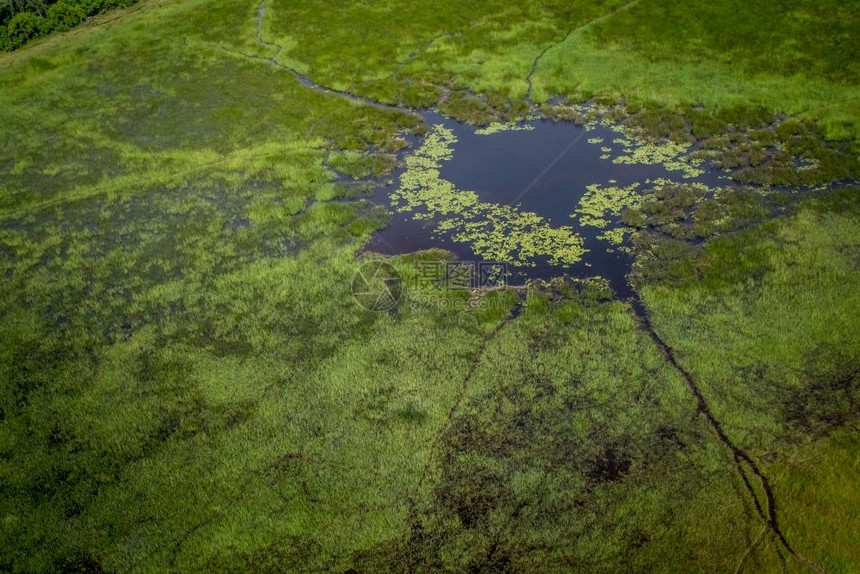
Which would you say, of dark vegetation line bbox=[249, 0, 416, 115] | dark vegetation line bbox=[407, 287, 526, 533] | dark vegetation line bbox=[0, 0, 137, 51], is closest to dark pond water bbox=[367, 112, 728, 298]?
dark vegetation line bbox=[407, 287, 526, 533]

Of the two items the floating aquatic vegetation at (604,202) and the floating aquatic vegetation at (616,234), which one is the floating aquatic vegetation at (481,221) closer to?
the floating aquatic vegetation at (616,234)

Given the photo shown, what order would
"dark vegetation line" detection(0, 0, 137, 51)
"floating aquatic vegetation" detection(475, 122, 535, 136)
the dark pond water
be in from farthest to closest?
"dark vegetation line" detection(0, 0, 137, 51) → "floating aquatic vegetation" detection(475, 122, 535, 136) → the dark pond water

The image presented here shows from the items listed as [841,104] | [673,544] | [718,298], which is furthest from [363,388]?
[841,104]

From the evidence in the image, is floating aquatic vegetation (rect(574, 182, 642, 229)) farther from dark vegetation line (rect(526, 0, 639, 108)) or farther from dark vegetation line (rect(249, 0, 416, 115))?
dark vegetation line (rect(249, 0, 416, 115))

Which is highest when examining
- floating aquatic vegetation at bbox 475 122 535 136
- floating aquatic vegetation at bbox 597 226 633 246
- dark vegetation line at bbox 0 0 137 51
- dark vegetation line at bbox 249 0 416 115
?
dark vegetation line at bbox 0 0 137 51

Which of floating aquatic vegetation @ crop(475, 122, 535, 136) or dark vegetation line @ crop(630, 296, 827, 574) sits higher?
floating aquatic vegetation @ crop(475, 122, 535, 136)
